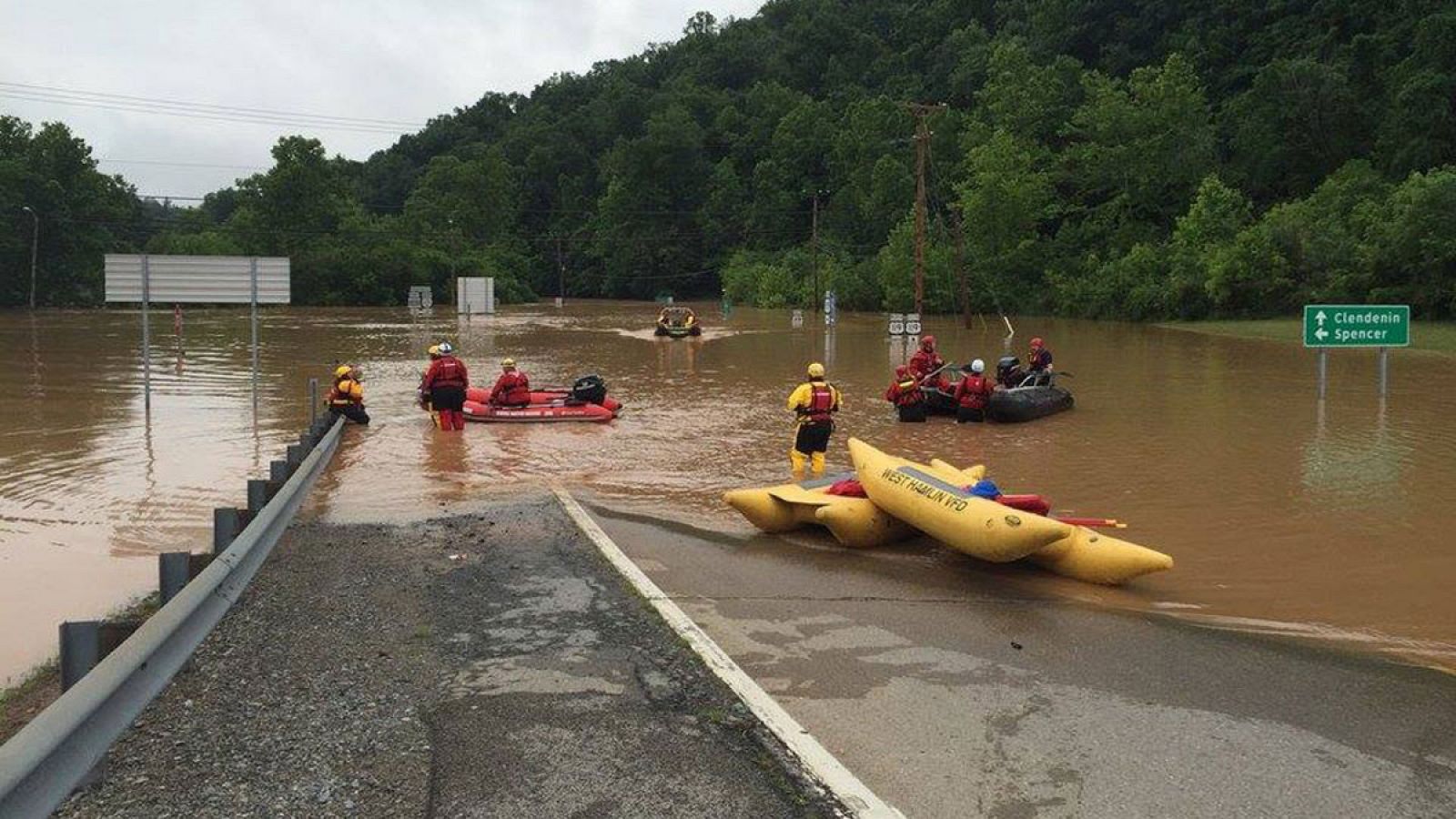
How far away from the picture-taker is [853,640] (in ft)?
20.0

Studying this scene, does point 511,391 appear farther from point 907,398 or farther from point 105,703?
point 105,703

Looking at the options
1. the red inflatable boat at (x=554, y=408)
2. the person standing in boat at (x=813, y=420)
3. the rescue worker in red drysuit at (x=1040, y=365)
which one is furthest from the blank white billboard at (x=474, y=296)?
the person standing in boat at (x=813, y=420)

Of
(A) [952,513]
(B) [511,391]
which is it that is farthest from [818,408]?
(B) [511,391]

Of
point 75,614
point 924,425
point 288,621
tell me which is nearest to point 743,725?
point 288,621

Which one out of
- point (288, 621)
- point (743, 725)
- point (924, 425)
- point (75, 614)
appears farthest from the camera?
point (924, 425)

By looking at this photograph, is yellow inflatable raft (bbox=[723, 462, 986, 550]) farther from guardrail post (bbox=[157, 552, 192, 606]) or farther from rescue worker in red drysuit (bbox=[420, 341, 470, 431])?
rescue worker in red drysuit (bbox=[420, 341, 470, 431])

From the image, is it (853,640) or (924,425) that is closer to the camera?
(853,640)

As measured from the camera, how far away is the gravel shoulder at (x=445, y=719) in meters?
3.55

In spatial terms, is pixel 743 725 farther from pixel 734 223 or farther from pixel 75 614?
pixel 734 223

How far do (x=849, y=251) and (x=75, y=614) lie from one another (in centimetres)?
9177

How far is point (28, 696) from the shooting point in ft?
16.6

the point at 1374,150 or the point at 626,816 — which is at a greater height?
the point at 1374,150

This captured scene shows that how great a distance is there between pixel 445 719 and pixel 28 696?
85.8 inches

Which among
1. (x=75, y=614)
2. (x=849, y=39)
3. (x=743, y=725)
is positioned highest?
(x=849, y=39)
